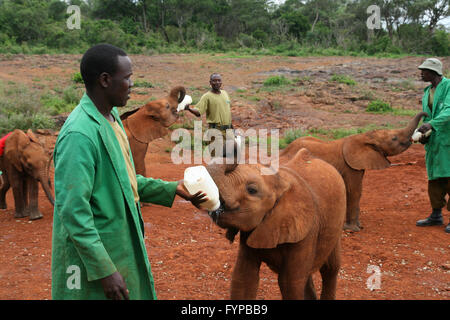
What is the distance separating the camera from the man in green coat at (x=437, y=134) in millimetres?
6668

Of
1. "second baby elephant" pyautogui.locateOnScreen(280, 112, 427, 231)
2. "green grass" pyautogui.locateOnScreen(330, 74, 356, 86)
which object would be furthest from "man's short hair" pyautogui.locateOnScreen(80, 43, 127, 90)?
"green grass" pyautogui.locateOnScreen(330, 74, 356, 86)

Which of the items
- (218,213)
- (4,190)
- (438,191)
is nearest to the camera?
(218,213)

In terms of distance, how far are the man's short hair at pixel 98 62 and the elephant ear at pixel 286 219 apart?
153 cm

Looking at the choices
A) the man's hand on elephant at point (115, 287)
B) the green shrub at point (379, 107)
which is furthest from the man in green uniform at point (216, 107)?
the green shrub at point (379, 107)

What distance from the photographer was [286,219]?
3486mm

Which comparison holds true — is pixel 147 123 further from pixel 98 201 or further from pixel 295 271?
pixel 98 201

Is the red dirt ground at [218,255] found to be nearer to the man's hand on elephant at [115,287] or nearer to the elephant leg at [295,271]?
the elephant leg at [295,271]

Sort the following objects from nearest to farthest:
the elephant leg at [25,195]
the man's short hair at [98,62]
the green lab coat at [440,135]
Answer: the man's short hair at [98,62], the green lab coat at [440,135], the elephant leg at [25,195]

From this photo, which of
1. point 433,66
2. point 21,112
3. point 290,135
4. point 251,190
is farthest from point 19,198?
point 290,135

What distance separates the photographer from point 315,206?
3.80 meters

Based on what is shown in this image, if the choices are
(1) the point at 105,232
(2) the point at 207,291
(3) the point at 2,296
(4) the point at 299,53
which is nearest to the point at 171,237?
(2) the point at 207,291

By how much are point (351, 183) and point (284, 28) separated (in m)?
33.7

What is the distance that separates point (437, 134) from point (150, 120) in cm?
466

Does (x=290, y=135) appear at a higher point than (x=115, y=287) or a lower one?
lower
